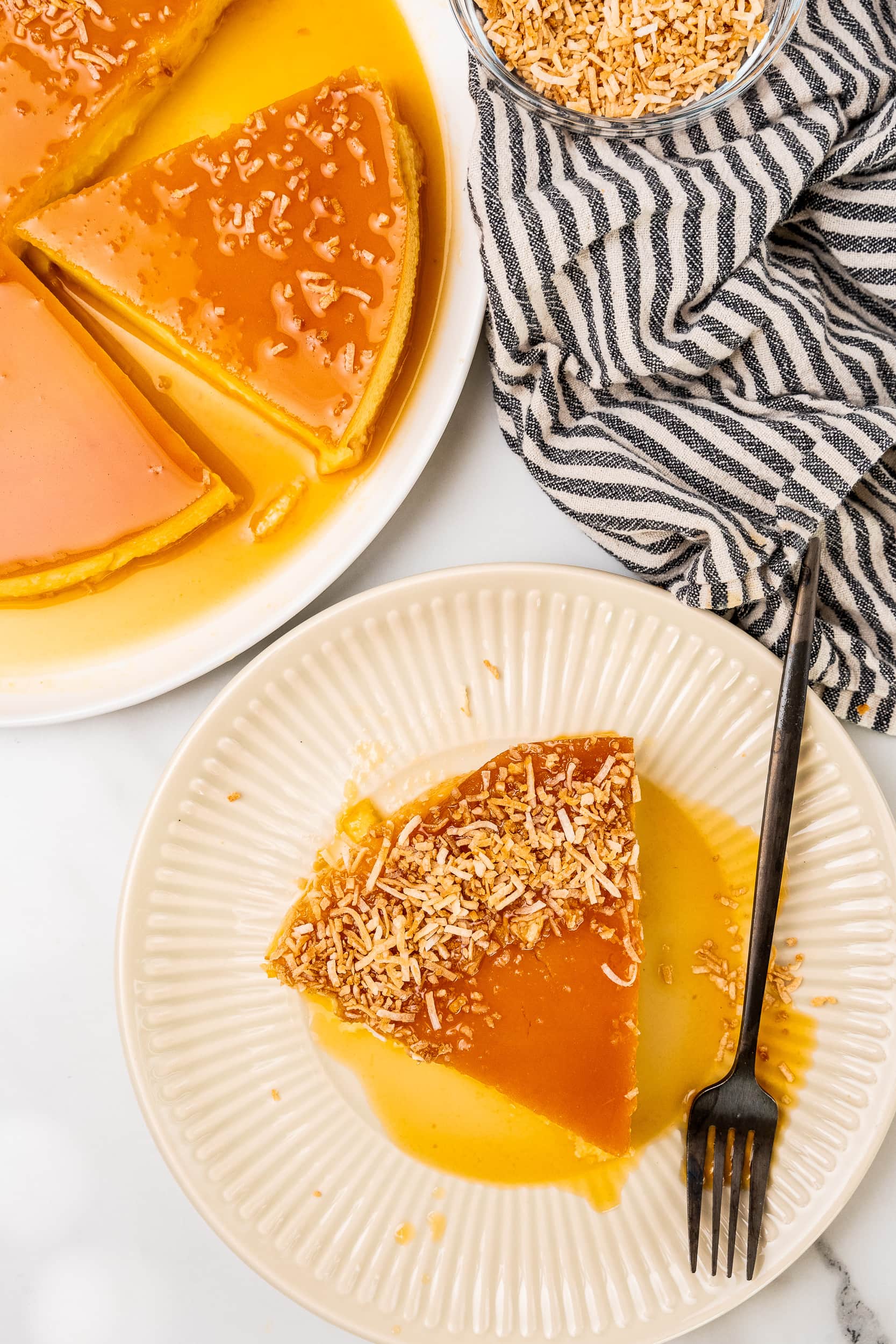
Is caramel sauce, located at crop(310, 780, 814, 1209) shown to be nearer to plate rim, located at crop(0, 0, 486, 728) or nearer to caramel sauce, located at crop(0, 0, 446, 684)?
plate rim, located at crop(0, 0, 486, 728)

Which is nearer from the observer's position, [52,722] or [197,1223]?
[52,722]

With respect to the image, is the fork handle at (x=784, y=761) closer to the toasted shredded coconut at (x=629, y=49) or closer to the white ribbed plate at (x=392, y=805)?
the white ribbed plate at (x=392, y=805)

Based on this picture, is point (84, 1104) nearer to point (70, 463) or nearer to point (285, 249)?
point (70, 463)

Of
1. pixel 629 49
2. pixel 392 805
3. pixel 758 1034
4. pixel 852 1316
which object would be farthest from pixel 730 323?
pixel 852 1316

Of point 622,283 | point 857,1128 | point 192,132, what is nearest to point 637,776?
point 857,1128

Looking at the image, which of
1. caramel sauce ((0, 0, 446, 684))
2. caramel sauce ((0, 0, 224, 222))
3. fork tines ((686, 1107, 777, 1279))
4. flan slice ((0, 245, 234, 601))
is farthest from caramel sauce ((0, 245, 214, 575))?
fork tines ((686, 1107, 777, 1279))

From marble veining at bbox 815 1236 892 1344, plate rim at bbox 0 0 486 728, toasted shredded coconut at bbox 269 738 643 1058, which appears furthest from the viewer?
marble veining at bbox 815 1236 892 1344

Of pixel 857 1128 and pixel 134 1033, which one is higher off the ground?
pixel 134 1033

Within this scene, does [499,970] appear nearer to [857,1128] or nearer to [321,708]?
[321,708]
